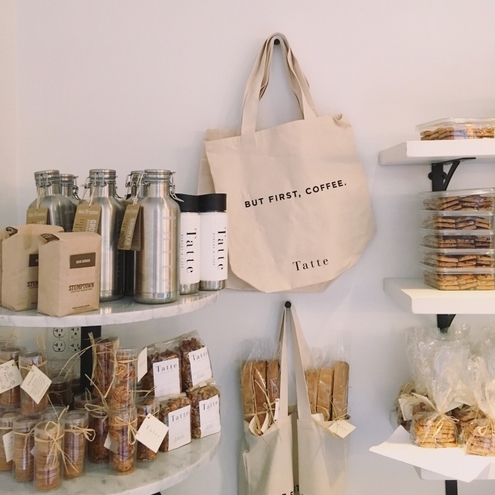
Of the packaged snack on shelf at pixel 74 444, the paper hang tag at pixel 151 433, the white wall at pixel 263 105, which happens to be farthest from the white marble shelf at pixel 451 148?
the packaged snack on shelf at pixel 74 444

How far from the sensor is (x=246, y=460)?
143 cm

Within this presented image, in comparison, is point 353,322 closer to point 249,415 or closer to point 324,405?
point 324,405

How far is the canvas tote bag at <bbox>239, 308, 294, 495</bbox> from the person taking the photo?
139cm

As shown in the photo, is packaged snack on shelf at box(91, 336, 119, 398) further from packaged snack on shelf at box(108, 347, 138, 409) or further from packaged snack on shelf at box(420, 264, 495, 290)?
packaged snack on shelf at box(420, 264, 495, 290)

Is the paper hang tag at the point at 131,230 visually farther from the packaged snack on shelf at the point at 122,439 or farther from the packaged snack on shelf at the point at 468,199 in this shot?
the packaged snack on shelf at the point at 468,199

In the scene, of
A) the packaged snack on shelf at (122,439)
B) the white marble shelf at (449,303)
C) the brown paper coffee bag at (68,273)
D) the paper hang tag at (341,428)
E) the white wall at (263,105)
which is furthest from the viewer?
the white wall at (263,105)

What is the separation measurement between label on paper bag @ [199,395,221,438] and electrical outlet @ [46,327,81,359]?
16.5 inches

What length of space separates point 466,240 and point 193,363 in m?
0.73

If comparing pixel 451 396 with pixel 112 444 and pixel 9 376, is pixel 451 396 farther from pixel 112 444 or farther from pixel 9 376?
pixel 9 376

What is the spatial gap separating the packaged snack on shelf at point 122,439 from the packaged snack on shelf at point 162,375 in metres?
0.12

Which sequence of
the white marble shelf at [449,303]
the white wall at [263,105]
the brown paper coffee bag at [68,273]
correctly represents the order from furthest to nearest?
1. the white wall at [263,105]
2. the white marble shelf at [449,303]
3. the brown paper coffee bag at [68,273]

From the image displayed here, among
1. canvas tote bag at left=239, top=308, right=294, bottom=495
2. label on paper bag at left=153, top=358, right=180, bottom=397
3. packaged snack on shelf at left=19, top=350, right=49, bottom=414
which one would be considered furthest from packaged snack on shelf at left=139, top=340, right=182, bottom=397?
canvas tote bag at left=239, top=308, right=294, bottom=495

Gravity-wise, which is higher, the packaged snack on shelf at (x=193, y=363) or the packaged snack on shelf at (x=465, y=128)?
the packaged snack on shelf at (x=465, y=128)

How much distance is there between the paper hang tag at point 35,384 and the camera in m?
1.07
